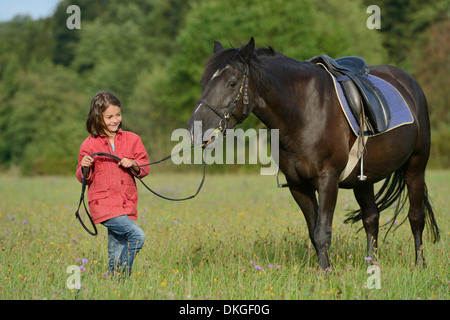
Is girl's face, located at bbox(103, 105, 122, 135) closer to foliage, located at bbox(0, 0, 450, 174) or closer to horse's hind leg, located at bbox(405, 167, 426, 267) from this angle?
horse's hind leg, located at bbox(405, 167, 426, 267)

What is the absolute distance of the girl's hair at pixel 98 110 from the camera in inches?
179

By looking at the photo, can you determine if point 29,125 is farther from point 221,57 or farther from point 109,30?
point 221,57

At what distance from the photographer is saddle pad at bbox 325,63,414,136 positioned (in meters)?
5.03

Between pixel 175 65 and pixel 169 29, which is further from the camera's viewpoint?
pixel 169 29

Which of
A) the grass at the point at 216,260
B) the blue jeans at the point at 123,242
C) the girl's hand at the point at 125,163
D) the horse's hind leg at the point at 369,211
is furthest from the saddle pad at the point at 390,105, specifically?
the blue jeans at the point at 123,242

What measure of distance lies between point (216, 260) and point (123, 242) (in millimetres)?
1200

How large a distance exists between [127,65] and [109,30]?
9837mm

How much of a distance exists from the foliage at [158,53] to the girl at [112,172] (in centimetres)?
1782

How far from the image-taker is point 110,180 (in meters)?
4.57

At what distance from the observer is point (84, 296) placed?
400cm

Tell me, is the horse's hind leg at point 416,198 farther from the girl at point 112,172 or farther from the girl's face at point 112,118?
A: the girl's face at point 112,118

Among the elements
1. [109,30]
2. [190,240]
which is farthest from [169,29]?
[190,240]

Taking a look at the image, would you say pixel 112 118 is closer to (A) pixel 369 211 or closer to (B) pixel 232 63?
(B) pixel 232 63

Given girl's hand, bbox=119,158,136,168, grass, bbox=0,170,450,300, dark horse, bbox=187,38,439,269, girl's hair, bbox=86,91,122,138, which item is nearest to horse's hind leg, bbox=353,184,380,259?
grass, bbox=0,170,450,300
